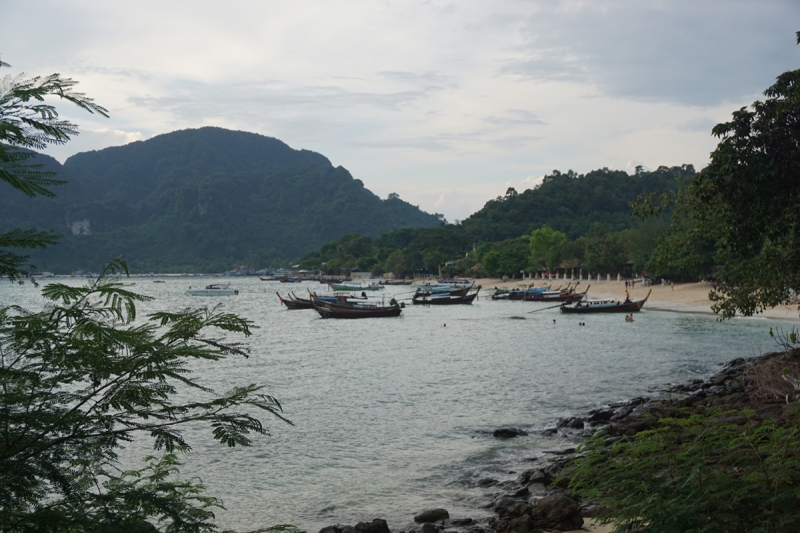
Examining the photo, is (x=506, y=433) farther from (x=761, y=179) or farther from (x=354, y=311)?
(x=354, y=311)

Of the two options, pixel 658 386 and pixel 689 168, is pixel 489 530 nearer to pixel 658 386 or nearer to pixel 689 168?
pixel 658 386

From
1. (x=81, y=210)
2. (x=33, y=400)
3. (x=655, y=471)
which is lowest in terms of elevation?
(x=655, y=471)

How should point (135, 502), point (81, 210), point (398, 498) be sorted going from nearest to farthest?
point (135, 502) < point (398, 498) < point (81, 210)

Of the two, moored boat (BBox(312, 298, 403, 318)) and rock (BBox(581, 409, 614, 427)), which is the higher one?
moored boat (BBox(312, 298, 403, 318))

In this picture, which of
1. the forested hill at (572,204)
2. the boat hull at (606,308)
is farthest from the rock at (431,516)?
the forested hill at (572,204)

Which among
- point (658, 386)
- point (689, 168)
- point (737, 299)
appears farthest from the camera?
point (689, 168)

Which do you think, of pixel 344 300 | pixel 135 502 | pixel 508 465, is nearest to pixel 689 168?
pixel 344 300

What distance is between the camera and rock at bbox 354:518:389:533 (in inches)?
360

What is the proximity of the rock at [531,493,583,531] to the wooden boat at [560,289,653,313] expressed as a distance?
4188 centimetres

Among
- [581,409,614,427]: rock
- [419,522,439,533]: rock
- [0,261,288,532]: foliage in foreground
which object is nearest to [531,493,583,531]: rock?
[419,522,439,533]: rock

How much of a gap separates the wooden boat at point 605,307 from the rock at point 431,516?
41.3m

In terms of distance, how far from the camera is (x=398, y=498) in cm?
1125

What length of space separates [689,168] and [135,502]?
157201mm

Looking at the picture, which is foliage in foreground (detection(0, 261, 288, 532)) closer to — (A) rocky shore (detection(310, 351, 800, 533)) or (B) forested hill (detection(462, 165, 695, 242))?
(A) rocky shore (detection(310, 351, 800, 533))
